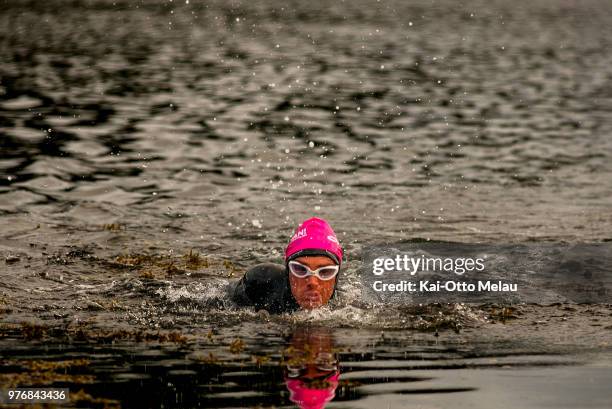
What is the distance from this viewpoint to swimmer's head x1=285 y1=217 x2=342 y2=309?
12484 millimetres

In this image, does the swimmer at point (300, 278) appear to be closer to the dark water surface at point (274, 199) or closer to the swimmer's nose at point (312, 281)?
the swimmer's nose at point (312, 281)

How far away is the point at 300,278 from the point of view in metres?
12.6

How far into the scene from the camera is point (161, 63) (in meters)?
46.2

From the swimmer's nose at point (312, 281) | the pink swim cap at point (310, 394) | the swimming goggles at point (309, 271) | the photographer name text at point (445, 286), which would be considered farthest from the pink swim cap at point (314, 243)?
the pink swim cap at point (310, 394)

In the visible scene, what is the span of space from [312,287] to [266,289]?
2.77ft

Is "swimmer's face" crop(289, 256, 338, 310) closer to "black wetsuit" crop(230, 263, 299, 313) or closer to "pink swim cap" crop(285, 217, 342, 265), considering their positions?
"pink swim cap" crop(285, 217, 342, 265)

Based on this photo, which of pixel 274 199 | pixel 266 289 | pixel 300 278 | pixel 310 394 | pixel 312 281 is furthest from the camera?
pixel 274 199

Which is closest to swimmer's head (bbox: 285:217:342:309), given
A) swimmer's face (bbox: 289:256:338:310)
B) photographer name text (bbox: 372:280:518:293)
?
swimmer's face (bbox: 289:256:338:310)

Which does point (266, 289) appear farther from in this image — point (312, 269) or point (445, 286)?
point (445, 286)

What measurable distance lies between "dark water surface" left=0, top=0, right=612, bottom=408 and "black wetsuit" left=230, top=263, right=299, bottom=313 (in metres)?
0.28

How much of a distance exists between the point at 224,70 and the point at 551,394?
118 feet

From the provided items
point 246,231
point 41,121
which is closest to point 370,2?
point 41,121

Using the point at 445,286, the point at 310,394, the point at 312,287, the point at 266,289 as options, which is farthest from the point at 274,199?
the point at 310,394

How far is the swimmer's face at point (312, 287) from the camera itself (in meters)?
12.5
